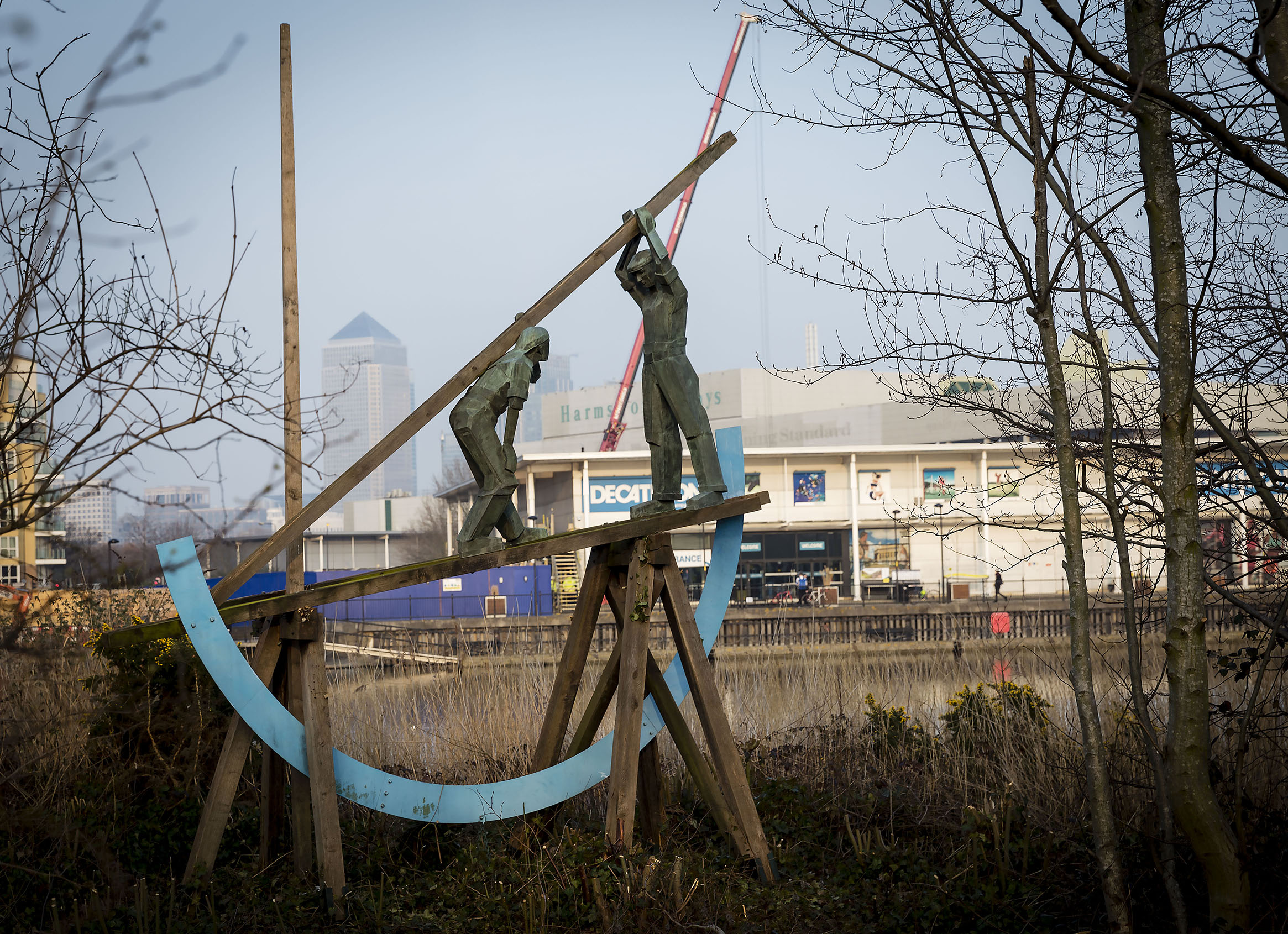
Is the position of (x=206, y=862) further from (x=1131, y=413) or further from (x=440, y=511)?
(x=440, y=511)

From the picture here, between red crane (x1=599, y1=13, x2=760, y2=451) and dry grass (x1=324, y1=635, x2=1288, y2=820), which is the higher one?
red crane (x1=599, y1=13, x2=760, y2=451)

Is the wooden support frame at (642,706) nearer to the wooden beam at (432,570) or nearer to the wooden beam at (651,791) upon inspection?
the wooden beam at (651,791)

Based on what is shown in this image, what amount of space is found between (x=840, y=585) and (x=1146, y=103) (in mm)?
33696

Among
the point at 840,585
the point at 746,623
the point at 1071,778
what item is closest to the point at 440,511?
the point at 840,585

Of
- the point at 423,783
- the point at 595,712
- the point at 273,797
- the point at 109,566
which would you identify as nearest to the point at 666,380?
the point at 595,712

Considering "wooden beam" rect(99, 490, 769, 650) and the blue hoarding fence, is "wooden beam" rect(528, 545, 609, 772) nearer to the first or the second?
"wooden beam" rect(99, 490, 769, 650)

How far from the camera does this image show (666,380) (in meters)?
5.00

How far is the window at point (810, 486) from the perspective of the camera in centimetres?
3484

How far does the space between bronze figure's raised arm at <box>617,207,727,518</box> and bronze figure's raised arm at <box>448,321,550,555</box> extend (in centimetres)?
58

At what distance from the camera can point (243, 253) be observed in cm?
309

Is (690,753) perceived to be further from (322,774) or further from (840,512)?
(840,512)

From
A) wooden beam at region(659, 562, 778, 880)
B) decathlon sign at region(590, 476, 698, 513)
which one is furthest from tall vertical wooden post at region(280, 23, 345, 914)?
decathlon sign at region(590, 476, 698, 513)

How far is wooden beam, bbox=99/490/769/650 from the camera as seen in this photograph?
4.41 meters

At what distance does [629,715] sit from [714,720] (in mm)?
417
